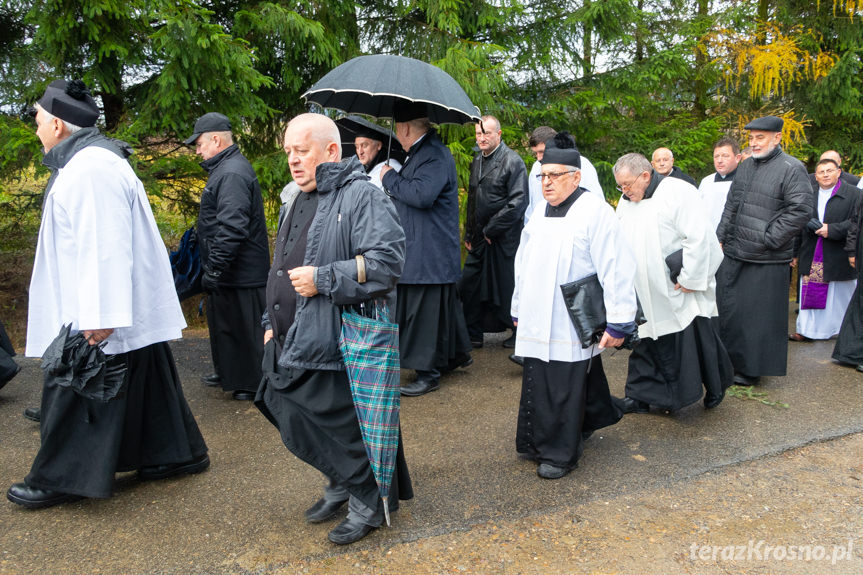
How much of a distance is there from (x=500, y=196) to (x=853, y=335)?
137 inches

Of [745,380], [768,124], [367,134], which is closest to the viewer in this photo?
[367,134]

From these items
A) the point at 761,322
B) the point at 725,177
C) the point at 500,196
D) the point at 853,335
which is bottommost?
the point at 853,335

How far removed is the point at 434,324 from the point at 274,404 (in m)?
2.23

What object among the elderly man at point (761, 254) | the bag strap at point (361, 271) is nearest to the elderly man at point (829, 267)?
the elderly man at point (761, 254)

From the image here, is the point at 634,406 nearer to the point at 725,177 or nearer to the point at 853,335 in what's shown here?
the point at 853,335

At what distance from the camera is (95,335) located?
130 inches

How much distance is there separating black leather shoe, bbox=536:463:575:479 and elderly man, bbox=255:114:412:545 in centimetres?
114

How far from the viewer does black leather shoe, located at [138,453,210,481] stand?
379 centimetres

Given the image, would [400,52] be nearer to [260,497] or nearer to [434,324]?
[434,324]

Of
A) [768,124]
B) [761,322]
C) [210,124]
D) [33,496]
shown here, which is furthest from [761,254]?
[33,496]

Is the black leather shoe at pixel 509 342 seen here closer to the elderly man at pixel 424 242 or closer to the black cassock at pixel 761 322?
the elderly man at pixel 424 242

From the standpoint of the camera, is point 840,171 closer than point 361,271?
No

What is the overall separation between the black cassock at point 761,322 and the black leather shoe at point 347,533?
3.81m

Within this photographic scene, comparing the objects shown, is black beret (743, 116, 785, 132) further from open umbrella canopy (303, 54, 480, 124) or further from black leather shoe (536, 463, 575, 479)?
black leather shoe (536, 463, 575, 479)
